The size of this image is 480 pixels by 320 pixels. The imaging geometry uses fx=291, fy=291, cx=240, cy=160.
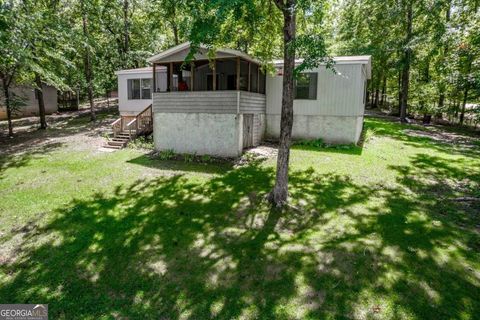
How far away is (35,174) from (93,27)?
19099 mm

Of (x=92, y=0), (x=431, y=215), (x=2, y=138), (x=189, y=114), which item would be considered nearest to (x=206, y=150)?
(x=189, y=114)

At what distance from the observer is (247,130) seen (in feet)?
45.0

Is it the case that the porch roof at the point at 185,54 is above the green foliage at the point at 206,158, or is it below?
above

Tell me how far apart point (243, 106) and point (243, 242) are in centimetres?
756

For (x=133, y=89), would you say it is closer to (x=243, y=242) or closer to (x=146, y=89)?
(x=146, y=89)

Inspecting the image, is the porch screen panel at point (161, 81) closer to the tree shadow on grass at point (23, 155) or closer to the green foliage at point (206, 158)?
the tree shadow on grass at point (23, 155)

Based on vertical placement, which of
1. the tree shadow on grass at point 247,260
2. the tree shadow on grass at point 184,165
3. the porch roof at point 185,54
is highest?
the porch roof at point 185,54

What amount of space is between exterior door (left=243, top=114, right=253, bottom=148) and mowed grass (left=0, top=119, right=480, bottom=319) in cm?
276

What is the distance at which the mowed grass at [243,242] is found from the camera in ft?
15.6

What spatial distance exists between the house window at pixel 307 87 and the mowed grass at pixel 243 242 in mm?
4603

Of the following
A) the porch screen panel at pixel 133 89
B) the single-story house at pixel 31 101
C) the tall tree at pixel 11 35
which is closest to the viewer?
the tall tree at pixel 11 35

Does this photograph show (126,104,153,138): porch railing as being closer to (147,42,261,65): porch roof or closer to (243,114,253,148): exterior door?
(147,42,261,65): porch roof

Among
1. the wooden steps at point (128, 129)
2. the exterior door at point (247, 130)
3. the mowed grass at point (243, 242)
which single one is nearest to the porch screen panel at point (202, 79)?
the wooden steps at point (128, 129)

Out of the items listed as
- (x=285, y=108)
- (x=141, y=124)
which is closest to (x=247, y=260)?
(x=285, y=108)
